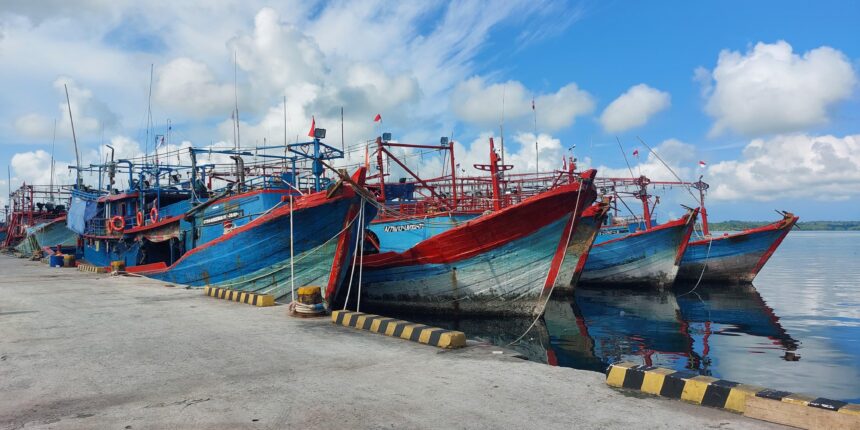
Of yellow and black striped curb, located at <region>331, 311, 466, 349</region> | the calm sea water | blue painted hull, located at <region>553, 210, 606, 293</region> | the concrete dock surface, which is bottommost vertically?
the calm sea water

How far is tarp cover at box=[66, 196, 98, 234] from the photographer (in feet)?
84.2

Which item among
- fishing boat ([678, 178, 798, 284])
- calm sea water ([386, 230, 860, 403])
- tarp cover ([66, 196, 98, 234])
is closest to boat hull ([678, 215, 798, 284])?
fishing boat ([678, 178, 798, 284])

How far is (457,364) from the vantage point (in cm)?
686

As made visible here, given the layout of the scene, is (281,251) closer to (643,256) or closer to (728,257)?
(643,256)

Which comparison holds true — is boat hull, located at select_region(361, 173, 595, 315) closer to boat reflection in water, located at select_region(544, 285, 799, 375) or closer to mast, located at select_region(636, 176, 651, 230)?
boat reflection in water, located at select_region(544, 285, 799, 375)

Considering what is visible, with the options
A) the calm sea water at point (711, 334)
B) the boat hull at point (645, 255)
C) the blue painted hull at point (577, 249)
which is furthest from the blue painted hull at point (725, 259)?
the blue painted hull at point (577, 249)

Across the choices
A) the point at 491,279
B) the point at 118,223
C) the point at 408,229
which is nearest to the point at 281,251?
the point at 491,279

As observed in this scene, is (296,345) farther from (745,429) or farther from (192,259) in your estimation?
(192,259)

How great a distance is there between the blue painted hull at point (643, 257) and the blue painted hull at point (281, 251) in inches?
573

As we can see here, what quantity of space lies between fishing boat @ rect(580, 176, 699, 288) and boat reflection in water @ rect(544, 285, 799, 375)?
1.46 m

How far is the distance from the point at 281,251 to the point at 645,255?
1662 centimetres

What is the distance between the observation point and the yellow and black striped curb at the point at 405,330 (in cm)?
788

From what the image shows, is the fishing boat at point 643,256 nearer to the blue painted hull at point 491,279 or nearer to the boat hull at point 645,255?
the boat hull at point 645,255

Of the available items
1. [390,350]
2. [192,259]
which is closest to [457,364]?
[390,350]
